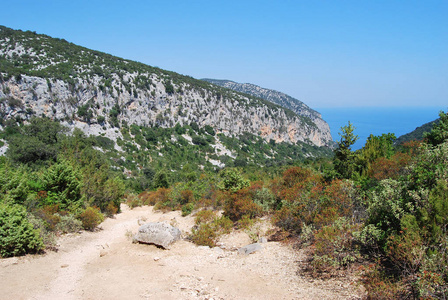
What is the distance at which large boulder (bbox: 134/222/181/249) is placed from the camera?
35.9 feet

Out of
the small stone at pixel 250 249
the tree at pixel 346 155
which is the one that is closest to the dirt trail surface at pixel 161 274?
the small stone at pixel 250 249

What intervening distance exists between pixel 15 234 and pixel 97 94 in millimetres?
58997

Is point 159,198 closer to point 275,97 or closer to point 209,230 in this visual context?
point 209,230

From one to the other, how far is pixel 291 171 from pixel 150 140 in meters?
56.0

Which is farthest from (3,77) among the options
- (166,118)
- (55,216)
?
(55,216)

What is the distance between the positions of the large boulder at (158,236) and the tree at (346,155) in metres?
9.99

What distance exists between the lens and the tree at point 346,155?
15403 millimetres

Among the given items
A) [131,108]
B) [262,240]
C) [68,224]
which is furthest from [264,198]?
[131,108]

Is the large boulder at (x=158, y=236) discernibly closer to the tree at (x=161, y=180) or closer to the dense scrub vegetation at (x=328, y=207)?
the dense scrub vegetation at (x=328, y=207)

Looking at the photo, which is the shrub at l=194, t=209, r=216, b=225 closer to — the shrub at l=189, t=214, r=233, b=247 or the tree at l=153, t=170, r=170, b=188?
the shrub at l=189, t=214, r=233, b=247

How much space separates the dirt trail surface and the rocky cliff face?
4496cm

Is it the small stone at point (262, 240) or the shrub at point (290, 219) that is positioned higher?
the shrub at point (290, 219)

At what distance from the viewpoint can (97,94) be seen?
6116cm

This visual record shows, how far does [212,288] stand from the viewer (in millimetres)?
7504
